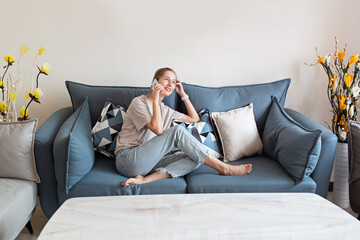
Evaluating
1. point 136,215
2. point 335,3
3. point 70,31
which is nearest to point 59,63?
point 70,31

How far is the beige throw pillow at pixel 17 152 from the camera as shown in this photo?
1.99 meters

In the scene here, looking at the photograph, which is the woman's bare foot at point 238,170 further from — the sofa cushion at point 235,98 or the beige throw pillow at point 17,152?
the beige throw pillow at point 17,152

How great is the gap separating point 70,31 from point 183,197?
68.3 inches

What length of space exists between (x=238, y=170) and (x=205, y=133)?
1.35 ft

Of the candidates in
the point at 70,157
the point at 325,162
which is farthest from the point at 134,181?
the point at 325,162

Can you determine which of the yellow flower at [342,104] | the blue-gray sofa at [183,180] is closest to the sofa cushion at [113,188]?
the blue-gray sofa at [183,180]

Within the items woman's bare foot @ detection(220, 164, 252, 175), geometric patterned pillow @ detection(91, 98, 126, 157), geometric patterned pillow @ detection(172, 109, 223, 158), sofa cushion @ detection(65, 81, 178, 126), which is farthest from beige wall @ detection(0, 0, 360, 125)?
woman's bare foot @ detection(220, 164, 252, 175)

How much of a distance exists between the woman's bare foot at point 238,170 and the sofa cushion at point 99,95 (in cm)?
69

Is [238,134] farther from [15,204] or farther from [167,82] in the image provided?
[15,204]

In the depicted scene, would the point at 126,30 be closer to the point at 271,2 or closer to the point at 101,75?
the point at 101,75

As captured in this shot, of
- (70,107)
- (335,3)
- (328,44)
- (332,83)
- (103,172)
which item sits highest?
(335,3)

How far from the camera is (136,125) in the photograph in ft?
7.56

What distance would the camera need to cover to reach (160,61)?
111 inches

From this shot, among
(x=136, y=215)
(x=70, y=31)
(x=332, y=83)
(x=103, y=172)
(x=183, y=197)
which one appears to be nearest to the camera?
(x=136, y=215)
